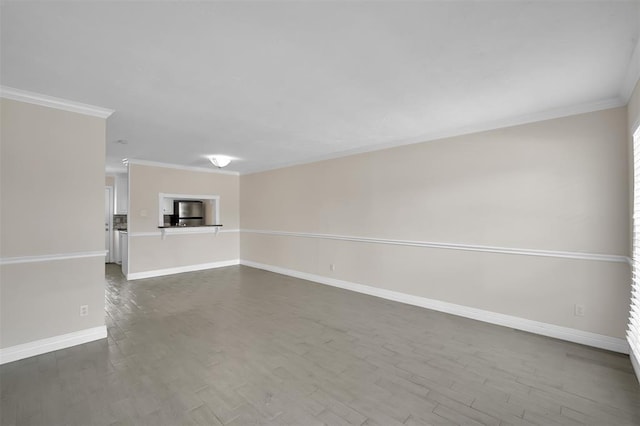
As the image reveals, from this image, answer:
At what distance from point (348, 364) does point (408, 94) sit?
2607mm

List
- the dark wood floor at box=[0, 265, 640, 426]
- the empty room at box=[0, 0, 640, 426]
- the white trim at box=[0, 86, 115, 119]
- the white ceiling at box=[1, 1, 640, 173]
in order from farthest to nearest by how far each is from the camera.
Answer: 1. the white trim at box=[0, 86, 115, 119]
2. the dark wood floor at box=[0, 265, 640, 426]
3. the empty room at box=[0, 0, 640, 426]
4. the white ceiling at box=[1, 1, 640, 173]

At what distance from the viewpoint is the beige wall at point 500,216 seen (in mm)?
2941

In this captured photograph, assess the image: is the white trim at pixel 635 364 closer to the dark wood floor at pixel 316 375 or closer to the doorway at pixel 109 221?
the dark wood floor at pixel 316 375

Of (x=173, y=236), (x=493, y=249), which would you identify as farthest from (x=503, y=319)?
(x=173, y=236)

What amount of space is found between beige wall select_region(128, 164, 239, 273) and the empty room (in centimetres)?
136

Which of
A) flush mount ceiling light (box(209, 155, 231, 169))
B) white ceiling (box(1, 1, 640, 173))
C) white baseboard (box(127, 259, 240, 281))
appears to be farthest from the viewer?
white baseboard (box(127, 259, 240, 281))

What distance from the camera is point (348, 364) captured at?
2.63 meters

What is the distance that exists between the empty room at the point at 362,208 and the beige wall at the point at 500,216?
22 millimetres

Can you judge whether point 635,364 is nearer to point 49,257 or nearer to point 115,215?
point 49,257

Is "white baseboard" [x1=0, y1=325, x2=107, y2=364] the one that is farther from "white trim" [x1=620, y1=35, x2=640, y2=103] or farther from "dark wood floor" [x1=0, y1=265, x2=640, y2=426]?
"white trim" [x1=620, y1=35, x2=640, y2=103]

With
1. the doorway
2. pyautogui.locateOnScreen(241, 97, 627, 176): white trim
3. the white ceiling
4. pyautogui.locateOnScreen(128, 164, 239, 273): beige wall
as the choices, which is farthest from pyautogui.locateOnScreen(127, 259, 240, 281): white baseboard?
pyautogui.locateOnScreen(241, 97, 627, 176): white trim

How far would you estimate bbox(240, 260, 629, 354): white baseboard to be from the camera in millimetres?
2916

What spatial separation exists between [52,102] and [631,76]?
5.23m

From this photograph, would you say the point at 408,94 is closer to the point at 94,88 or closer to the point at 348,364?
the point at 348,364
